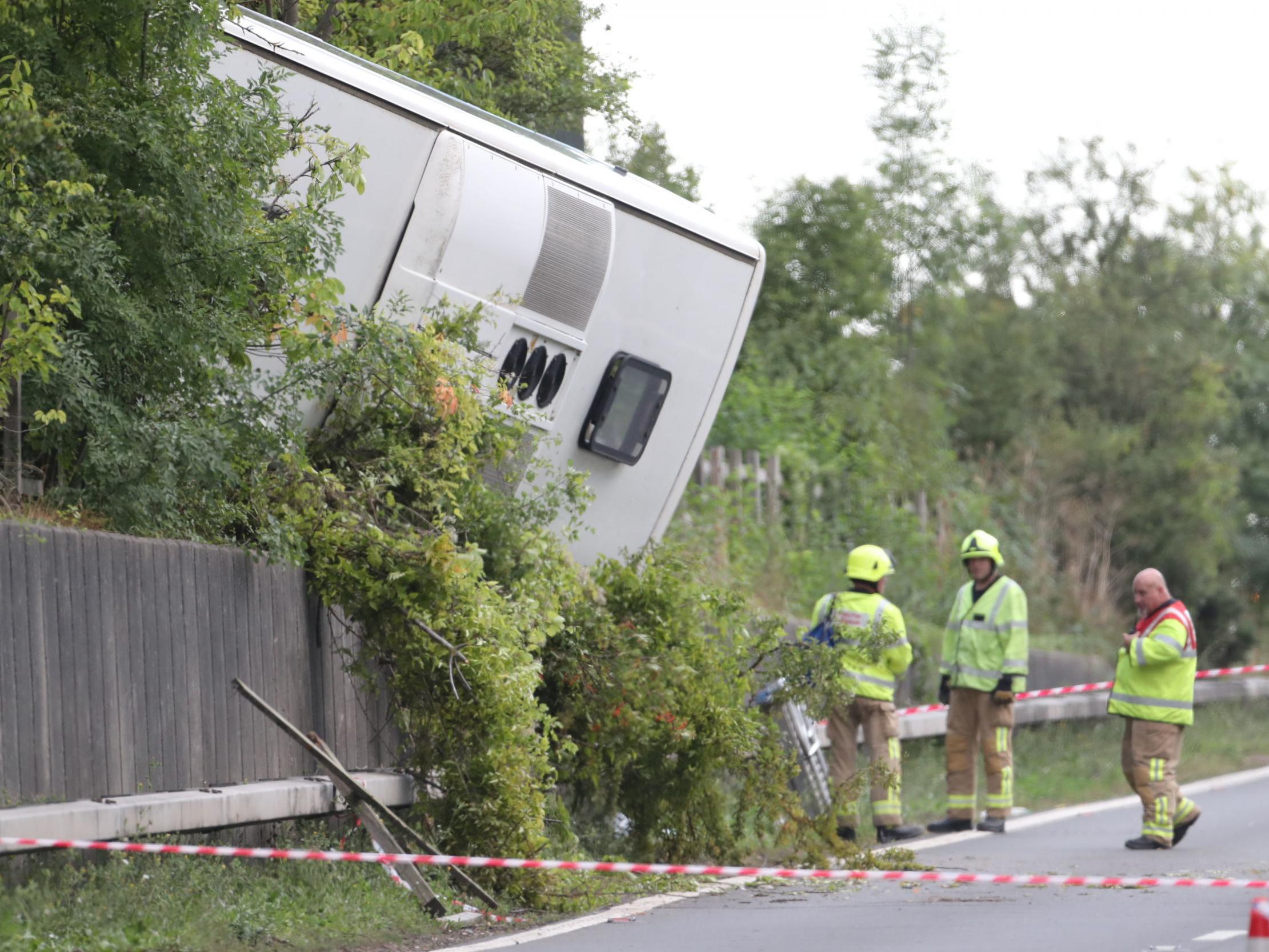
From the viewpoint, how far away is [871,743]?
498 inches

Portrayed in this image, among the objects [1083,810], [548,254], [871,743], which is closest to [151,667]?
[548,254]

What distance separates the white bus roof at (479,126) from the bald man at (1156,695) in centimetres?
348

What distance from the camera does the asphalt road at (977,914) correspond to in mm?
7734

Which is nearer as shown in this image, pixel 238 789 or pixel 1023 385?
pixel 238 789

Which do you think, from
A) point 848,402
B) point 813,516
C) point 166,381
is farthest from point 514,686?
point 848,402

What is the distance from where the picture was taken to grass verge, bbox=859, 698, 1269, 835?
50.0 feet

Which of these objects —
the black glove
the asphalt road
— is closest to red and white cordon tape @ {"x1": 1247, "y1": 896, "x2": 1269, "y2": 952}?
the asphalt road

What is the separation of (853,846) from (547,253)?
377cm

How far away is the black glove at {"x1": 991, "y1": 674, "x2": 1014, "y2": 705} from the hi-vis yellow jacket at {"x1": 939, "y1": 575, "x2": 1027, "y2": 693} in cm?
2

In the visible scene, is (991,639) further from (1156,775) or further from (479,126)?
(479,126)

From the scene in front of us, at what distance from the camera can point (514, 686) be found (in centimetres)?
869

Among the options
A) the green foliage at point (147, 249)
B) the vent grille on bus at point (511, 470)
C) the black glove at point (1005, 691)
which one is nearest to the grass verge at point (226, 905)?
the green foliage at point (147, 249)

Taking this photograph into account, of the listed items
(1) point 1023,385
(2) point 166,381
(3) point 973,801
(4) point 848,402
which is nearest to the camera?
(2) point 166,381

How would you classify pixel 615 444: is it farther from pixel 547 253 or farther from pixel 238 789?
pixel 238 789
